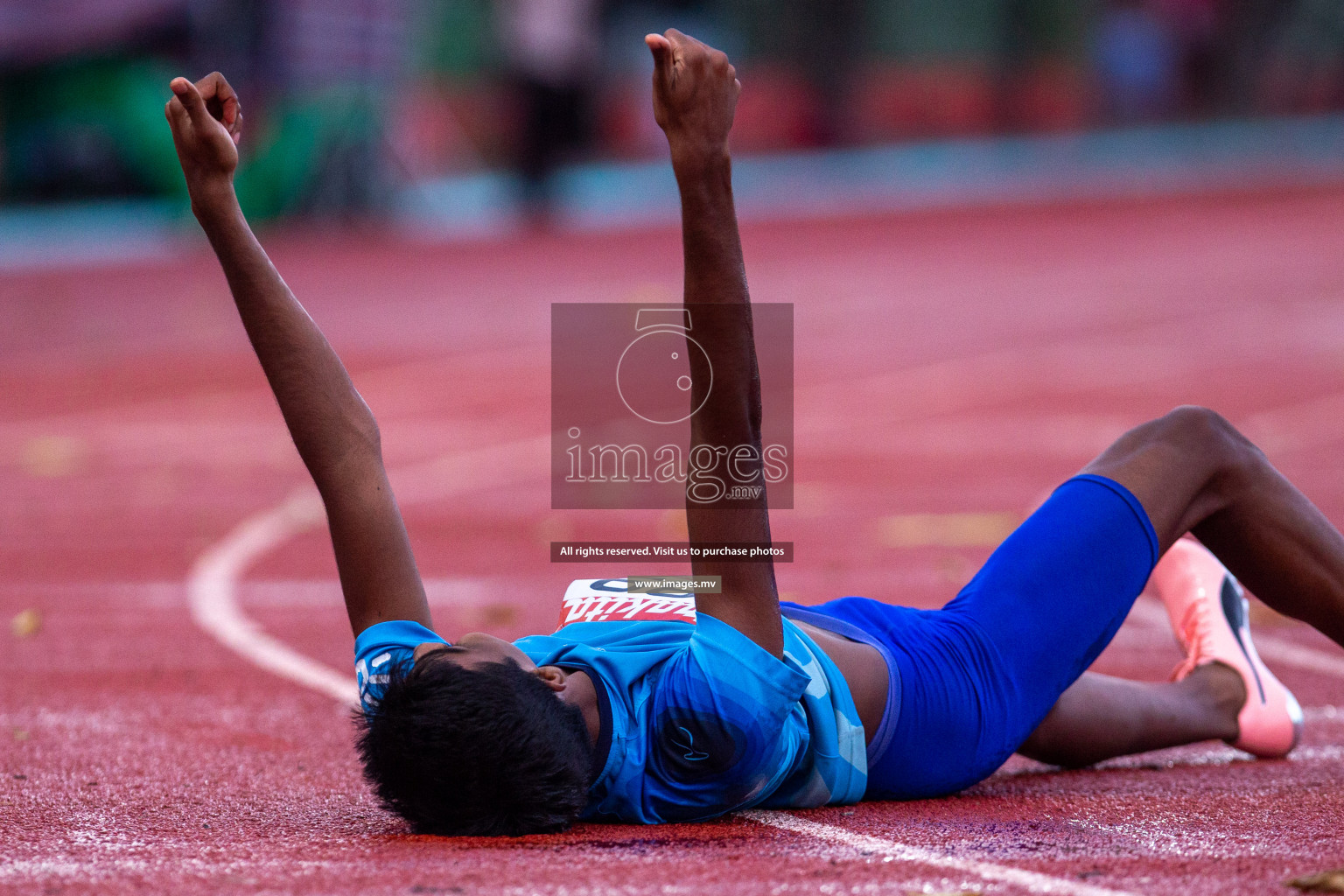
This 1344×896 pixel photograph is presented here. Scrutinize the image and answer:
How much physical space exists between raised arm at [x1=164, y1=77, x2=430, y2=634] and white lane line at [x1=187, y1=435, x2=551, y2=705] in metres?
1.45

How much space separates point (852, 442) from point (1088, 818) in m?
8.01

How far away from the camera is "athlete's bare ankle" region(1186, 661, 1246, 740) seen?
4.21 m

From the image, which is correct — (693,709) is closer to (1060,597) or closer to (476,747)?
(476,747)

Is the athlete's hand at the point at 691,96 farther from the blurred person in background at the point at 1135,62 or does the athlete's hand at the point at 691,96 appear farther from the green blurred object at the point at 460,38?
the blurred person in background at the point at 1135,62

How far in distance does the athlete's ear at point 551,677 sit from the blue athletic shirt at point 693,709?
0.11 metres

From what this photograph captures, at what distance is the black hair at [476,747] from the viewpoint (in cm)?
310

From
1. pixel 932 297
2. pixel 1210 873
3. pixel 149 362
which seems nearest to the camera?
pixel 1210 873

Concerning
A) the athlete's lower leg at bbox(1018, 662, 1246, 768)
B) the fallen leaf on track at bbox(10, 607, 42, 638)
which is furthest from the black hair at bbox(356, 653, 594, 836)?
the fallen leaf on track at bbox(10, 607, 42, 638)

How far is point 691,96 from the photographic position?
279 centimetres

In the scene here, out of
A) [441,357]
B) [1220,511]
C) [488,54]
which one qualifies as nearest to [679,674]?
[1220,511]

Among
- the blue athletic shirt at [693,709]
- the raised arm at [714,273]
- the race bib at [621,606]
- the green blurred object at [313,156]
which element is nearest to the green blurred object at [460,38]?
the green blurred object at [313,156]

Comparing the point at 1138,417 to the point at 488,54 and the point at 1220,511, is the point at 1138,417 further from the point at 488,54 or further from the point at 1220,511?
the point at 488,54

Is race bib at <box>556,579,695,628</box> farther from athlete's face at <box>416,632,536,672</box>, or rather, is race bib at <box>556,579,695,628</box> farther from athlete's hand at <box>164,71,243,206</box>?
athlete's hand at <box>164,71,243,206</box>

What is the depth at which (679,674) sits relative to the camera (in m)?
3.30
